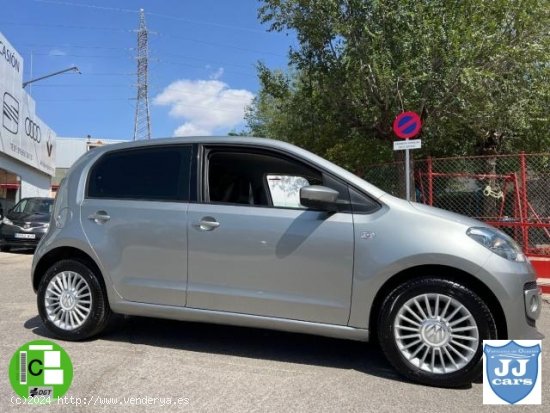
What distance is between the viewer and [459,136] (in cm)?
1411

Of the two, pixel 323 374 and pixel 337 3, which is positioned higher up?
pixel 337 3

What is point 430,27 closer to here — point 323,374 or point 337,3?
point 337,3

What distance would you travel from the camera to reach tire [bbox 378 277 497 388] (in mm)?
3914

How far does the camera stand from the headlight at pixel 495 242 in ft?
13.1

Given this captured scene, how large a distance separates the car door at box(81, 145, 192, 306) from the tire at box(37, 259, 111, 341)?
9.2 inches

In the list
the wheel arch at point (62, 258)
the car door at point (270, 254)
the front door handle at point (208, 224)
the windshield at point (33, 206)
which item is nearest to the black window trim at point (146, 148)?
the car door at point (270, 254)

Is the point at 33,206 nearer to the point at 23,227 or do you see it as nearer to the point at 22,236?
the point at 23,227

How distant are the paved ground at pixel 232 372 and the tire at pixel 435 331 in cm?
14

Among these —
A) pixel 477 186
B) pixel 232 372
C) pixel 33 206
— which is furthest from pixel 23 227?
pixel 232 372

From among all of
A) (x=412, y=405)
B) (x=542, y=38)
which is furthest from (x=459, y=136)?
(x=412, y=405)

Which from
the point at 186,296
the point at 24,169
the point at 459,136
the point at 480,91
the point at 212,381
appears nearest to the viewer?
the point at 212,381

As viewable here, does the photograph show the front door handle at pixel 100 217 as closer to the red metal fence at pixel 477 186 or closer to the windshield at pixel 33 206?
the red metal fence at pixel 477 186

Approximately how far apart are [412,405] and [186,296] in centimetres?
198

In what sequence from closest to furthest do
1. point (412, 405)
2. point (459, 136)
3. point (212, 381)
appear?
point (412, 405) → point (212, 381) → point (459, 136)
